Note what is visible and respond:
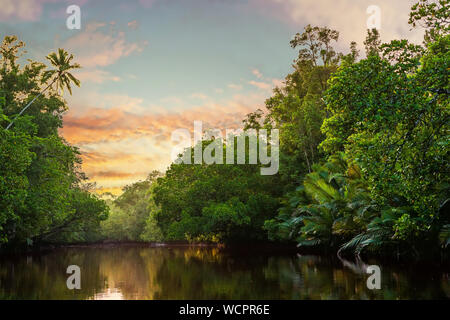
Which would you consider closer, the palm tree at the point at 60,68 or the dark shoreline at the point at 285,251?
the dark shoreline at the point at 285,251

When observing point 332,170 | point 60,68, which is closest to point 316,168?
point 332,170

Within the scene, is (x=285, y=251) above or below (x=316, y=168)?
→ below

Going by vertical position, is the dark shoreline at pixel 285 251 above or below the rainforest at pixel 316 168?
below

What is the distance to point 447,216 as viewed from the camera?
11.5 m

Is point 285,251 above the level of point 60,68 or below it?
below

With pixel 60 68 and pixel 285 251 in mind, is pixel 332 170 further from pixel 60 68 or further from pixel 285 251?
pixel 60 68

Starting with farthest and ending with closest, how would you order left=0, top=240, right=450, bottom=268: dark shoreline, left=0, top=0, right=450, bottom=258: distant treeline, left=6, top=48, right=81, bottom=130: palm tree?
left=6, top=48, right=81, bottom=130: palm tree → left=0, top=240, right=450, bottom=268: dark shoreline → left=0, top=0, right=450, bottom=258: distant treeline

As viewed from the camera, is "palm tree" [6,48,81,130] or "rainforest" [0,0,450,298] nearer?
"rainforest" [0,0,450,298]

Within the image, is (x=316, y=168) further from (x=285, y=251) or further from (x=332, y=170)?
(x=285, y=251)

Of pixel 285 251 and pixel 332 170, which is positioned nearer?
pixel 332 170

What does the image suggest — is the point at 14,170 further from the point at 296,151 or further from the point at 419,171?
the point at 296,151

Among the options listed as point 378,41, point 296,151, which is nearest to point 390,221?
point 296,151

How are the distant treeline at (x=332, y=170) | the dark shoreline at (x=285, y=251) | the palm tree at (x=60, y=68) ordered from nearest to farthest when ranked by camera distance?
the distant treeline at (x=332, y=170), the dark shoreline at (x=285, y=251), the palm tree at (x=60, y=68)

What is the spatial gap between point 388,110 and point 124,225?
5797cm
